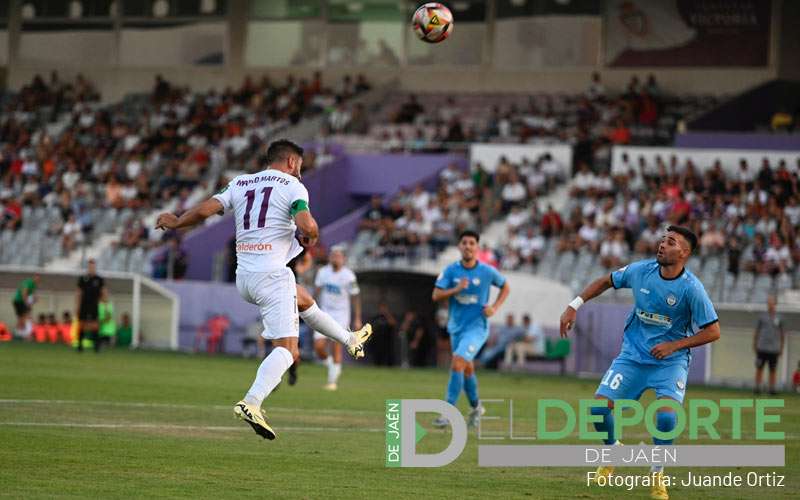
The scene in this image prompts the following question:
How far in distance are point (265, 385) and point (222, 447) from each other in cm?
184

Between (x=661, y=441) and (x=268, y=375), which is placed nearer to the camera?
(x=661, y=441)

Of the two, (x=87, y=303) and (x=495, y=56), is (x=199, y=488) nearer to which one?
(x=87, y=303)

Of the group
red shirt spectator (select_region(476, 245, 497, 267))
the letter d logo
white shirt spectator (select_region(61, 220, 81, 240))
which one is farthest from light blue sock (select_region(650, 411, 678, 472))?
white shirt spectator (select_region(61, 220, 81, 240))

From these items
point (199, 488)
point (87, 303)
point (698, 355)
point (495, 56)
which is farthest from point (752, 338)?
point (199, 488)

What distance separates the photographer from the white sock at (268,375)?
38.9 feet

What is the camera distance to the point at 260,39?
53438mm

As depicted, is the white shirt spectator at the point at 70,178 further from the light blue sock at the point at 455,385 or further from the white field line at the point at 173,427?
the white field line at the point at 173,427

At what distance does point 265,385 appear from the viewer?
12.0 metres

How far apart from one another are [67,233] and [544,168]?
541 inches

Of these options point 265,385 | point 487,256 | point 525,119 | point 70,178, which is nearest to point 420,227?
point 487,256

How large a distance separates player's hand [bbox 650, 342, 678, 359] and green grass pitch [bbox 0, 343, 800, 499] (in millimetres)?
1091

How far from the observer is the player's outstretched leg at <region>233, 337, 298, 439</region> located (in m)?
11.6

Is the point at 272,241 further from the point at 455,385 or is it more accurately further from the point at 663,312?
the point at 455,385

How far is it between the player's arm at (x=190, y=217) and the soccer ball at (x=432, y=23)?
8.69 m
